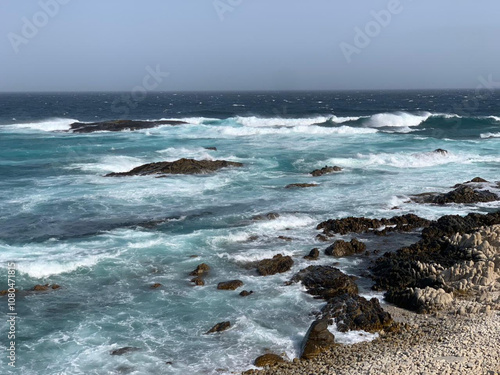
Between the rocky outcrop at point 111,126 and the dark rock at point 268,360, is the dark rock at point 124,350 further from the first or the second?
the rocky outcrop at point 111,126

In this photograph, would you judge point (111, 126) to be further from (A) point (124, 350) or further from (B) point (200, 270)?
(A) point (124, 350)

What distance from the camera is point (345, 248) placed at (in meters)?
17.7

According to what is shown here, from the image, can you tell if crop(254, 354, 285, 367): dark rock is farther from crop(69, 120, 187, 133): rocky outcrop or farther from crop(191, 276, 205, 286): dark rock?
crop(69, 120, 187, 133): rocky outcrop

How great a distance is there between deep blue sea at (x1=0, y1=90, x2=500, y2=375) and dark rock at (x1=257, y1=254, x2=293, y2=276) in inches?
11.5

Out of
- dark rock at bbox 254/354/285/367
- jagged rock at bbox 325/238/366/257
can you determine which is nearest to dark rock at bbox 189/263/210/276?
jagged rock at bbox 325/238/366/257

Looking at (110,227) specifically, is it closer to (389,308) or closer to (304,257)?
(304,257)

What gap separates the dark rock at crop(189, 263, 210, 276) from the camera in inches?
623

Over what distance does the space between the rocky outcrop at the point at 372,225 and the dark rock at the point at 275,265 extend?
3.51 metres

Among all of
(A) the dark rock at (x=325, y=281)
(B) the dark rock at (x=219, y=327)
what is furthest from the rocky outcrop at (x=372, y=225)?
(B) the dark rock at (x=219, y=327)

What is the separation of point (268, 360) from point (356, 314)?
2.87m

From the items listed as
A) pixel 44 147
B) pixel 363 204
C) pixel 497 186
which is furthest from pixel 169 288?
pixel 44 147

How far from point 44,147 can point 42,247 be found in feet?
89.2

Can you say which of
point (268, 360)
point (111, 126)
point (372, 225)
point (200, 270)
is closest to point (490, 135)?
point (372, 225)

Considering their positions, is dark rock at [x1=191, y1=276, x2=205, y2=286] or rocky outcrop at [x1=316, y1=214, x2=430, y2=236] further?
rocky outcrop at [x1=316, y1=214, x2=430, y2=236]
